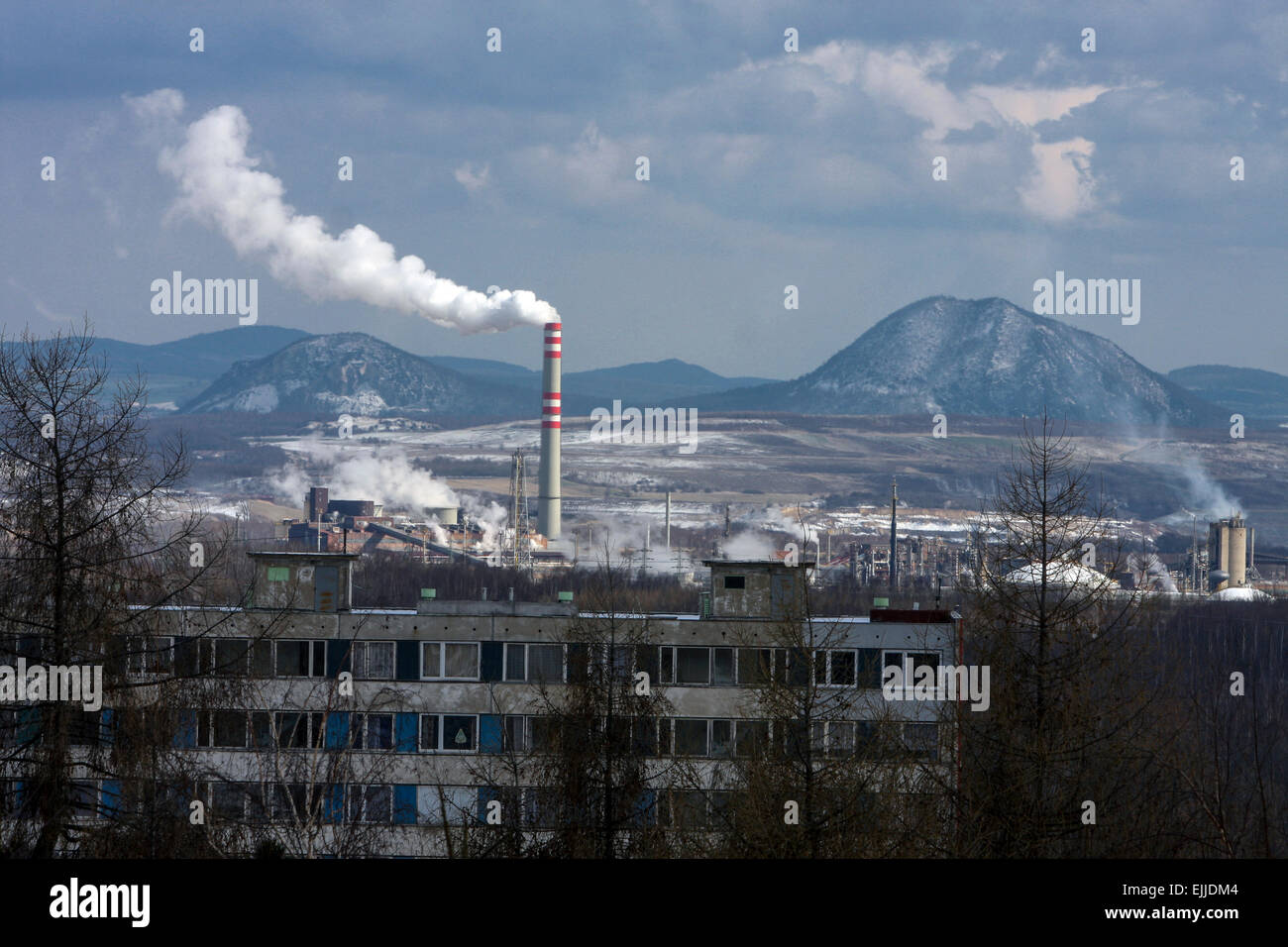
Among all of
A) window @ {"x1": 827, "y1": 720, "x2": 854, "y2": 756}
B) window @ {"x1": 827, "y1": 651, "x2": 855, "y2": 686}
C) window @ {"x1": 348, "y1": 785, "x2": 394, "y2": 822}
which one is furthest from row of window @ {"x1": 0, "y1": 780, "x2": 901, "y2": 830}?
window @ {"x1": 827, "y1": 651, "x2": 855, "y2": 686}

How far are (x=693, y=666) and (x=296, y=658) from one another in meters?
6.91

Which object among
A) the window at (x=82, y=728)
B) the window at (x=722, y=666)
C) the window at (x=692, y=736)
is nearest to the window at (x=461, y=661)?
the window at (x=692, y=736)

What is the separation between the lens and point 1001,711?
18.8 m

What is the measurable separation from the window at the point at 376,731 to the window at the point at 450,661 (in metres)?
1.04

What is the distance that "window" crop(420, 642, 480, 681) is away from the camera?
27281 mm

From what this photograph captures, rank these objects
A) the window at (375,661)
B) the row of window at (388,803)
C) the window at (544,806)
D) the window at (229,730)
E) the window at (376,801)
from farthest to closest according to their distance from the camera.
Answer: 1. the window at (375,661)
2. the window at (229,730)
3. the window at (376,801)
4. the window at (544,806)
5. the row of window at (388,803)

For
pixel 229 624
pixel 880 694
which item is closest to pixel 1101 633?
pixel 880 694

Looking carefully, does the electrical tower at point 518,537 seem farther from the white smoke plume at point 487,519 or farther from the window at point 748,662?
the window at point 748,662

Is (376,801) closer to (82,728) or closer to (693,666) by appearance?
(693,666)

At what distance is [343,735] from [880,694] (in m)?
8.97

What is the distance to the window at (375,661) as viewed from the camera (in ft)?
89.4

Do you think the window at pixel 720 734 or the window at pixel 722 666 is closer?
the window at pixel 720 734

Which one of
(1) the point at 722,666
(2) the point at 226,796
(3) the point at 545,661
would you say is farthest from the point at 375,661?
(1) the point at 722,666
